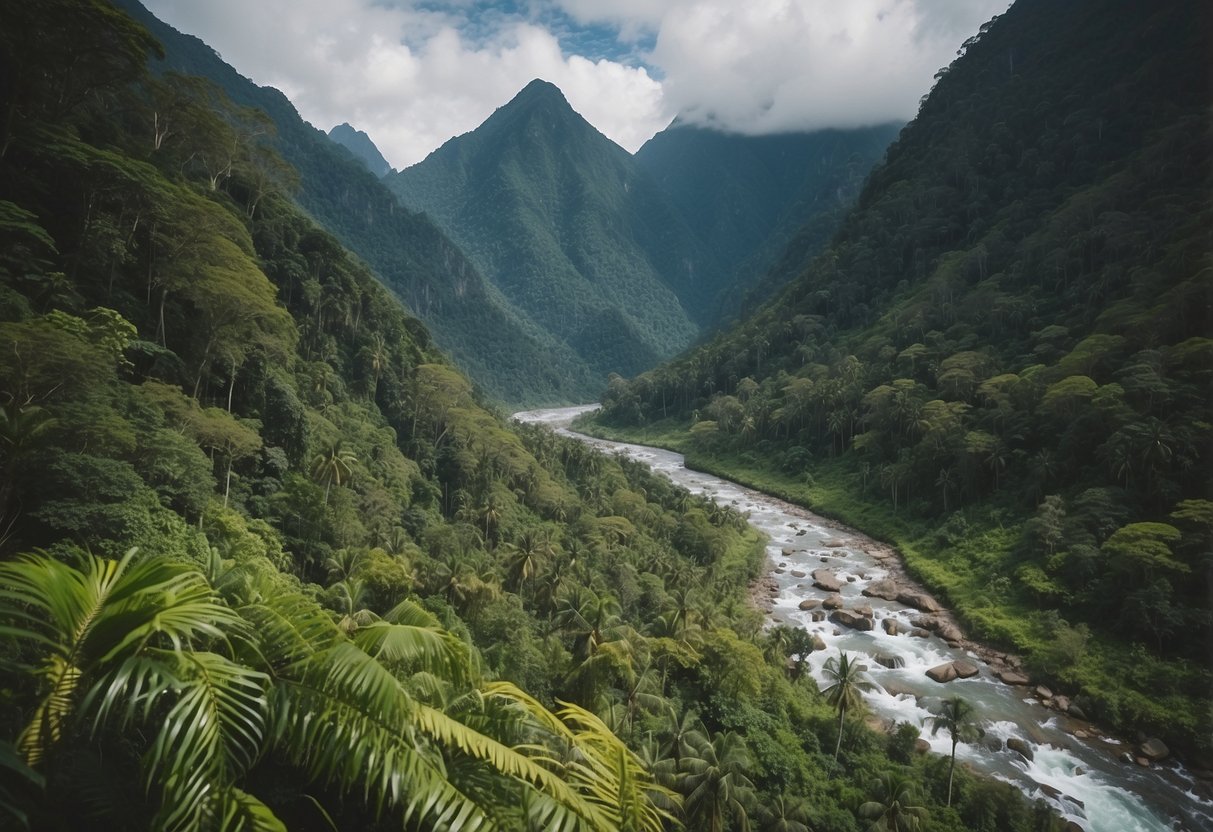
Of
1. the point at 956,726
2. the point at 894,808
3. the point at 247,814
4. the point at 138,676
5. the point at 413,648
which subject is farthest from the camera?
the point at 956,726

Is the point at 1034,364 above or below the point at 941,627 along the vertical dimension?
above

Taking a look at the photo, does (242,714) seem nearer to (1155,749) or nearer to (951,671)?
(1155,749)

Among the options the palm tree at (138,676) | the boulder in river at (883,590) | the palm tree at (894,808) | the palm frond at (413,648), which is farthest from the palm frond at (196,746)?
the boulder in river at (883,590)

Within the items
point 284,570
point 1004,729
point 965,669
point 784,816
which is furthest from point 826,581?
point 284,570

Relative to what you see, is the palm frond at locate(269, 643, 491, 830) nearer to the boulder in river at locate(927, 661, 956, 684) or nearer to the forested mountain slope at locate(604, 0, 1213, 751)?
the boulder in river at locate(927, 661, 956, 684)

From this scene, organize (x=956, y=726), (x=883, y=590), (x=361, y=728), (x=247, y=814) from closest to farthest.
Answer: (x=247, y=814)
(x=361, y=728)
(x=956, y=726)
(x=883, y=590)
